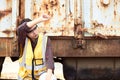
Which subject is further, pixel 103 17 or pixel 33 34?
pixel 103 17

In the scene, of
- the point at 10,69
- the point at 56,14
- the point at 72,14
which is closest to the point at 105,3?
the point at 72,14

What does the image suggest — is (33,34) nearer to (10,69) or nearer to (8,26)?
(8,26)

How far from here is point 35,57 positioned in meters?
3.45

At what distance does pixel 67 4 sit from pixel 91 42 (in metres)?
0.50

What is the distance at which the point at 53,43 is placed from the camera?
4195mm

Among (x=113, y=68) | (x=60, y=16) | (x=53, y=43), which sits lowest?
(x=113, y=68)

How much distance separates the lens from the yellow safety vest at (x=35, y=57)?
11.3 feet

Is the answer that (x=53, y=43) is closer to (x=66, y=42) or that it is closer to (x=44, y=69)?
(x=66, y=42)

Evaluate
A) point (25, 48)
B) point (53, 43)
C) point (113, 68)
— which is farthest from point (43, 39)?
point (113, 68)

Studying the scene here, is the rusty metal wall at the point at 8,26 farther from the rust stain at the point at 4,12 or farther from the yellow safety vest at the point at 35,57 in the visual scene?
the yellow safety vest at the point at 35,57

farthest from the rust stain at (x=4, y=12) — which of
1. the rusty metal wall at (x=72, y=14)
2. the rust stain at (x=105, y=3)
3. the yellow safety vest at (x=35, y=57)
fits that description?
the rust stain at (x=105, y=3)

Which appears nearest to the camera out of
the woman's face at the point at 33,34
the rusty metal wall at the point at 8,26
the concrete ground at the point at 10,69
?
the woman's face at the point at 33,34

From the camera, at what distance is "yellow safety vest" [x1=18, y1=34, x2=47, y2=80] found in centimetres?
344

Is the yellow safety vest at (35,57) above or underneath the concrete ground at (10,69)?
above
